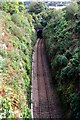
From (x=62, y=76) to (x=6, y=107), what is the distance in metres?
8.78

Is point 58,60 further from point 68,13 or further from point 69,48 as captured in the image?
point 68,13

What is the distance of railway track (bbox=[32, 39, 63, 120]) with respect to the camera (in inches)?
774

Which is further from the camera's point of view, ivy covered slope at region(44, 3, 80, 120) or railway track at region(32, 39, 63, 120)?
railway track at region(32, 39, 63, 120)

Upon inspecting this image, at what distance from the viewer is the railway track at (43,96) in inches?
774

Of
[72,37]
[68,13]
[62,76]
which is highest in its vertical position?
[68,13]

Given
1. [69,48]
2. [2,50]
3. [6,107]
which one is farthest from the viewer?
[69,48]

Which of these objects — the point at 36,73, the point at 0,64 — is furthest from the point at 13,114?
the point at 36,73

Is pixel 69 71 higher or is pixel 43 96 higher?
pixel 69 71

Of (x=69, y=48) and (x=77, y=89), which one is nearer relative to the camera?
(x=77, y=89)

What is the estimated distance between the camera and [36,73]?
30.2 m

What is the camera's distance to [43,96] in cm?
2322

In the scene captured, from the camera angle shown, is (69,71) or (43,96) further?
(43,96)

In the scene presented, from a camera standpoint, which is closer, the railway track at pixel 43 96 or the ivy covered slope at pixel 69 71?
the ivy covered slope at pixel 69 71

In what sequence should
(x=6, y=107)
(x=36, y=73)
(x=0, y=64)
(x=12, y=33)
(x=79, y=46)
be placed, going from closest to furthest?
(x=6, y=107) < (x=0, y=64) < (x=79, y=46) < (x=12, y=33) < (x=36, y=73)
